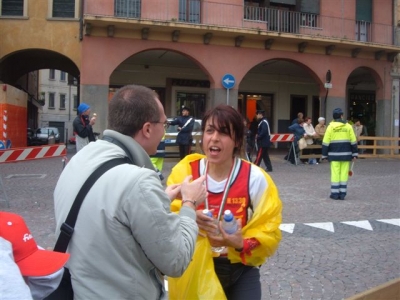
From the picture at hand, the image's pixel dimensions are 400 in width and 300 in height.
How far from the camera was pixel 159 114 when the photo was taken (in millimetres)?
2209

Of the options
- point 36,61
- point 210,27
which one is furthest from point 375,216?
point 36,61

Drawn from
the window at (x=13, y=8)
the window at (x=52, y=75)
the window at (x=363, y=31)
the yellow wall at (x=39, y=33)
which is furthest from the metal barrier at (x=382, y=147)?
the window at (x=52, y=75)

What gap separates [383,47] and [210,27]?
8957 millimetres

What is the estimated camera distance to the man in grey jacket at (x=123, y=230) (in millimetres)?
1914

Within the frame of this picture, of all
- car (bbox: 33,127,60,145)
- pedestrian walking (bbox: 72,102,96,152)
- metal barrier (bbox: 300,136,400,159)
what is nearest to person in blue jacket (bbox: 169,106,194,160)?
pedestrian walking (bbox: 72,102,96,152)

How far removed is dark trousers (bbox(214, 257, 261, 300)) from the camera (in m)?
2.95

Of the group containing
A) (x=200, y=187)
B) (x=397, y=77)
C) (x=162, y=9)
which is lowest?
(x=200, y=187)

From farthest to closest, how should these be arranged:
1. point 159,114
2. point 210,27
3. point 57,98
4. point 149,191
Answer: point 57,98 < point 210,27 < point 159,114 < point 149,191

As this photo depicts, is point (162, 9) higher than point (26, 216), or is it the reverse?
point (162, 9)

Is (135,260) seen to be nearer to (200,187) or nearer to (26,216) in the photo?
(200,187)

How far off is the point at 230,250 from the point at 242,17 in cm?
2092

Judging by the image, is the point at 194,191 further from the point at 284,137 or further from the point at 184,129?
the point at 284,137

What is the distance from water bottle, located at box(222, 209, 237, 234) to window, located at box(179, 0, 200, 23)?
799 inches

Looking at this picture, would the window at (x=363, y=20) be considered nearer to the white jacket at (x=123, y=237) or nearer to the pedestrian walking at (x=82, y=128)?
the pedestrian walking at (x=82, y=128)
